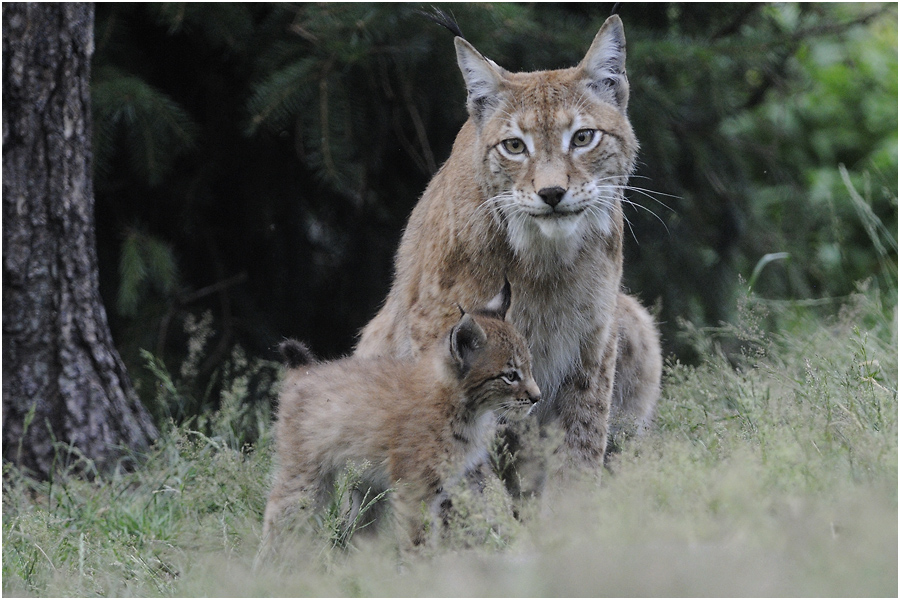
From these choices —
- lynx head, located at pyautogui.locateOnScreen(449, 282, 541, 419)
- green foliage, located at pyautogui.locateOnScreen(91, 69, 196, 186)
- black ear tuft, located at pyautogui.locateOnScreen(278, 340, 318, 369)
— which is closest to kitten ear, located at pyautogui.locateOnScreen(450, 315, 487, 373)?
lynx head, located at pyautogui.locateOnScreen(449, 282, 541, 419)

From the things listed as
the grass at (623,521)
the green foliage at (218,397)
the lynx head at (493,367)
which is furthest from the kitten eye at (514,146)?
the green foliage at (218,397)

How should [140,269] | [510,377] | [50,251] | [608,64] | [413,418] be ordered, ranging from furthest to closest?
[140,269]
[50,251]
[608,64]
[510,377]
[413,418]

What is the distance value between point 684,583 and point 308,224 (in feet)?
14.4

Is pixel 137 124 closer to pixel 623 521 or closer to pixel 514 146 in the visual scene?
pixel 514 146

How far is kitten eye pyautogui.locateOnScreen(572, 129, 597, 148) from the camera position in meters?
3.88

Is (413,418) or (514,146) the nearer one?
(413,418)

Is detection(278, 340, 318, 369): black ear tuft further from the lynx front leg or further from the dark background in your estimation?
the dark background

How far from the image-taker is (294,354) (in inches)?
164


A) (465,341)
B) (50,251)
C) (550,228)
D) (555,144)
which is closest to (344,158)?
(50,251)

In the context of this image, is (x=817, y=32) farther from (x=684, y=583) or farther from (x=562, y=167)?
(x=684, y=583)

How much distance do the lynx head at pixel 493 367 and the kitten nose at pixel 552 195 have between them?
51cm

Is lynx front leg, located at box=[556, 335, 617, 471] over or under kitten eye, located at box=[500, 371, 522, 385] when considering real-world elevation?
under

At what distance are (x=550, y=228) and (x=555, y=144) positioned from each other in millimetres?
355

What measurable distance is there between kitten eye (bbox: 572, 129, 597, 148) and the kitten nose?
12.2 inches
